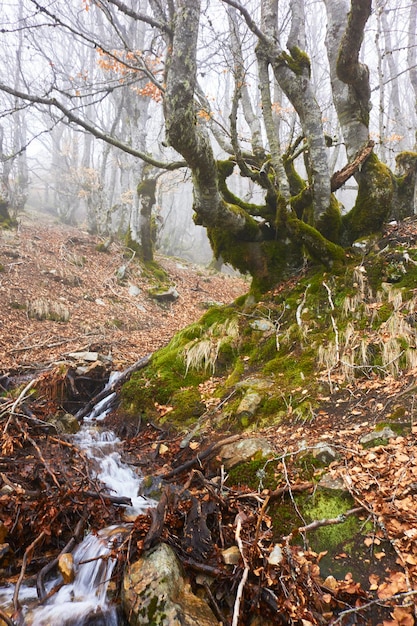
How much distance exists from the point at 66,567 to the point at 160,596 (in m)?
1.00

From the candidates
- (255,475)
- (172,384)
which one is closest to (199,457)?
(255,475)

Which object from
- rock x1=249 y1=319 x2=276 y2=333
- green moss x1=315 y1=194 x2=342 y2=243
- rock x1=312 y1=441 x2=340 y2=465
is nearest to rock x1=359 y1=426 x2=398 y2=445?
rock x1=312 y1=441 x2=340 y2=465

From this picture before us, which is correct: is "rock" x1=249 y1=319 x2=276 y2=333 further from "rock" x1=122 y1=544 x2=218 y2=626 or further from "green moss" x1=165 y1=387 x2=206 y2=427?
"rock" x1=122 y1=544 x2=218 y2=626

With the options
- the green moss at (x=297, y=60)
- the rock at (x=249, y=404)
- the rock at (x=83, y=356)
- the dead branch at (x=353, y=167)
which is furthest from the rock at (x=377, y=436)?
the green moss at (x=297, y=60)

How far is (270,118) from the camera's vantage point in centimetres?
641

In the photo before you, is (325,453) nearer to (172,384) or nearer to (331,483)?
(331,483)

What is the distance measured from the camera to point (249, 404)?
4754mm

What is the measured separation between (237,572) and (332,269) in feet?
16.2

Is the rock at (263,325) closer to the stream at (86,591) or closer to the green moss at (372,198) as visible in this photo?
the green moss at (372,198)

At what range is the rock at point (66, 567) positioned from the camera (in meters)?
2.94

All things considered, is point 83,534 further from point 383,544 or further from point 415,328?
point 415,328

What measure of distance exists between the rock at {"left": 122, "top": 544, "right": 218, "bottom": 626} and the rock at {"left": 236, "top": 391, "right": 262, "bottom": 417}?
213 cm

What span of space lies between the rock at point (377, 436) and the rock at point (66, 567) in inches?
112

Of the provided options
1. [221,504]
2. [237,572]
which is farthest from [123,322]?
[237,572]
